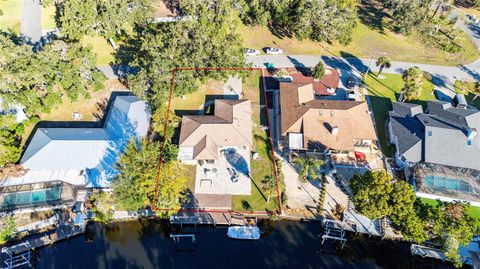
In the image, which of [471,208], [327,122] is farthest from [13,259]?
[471,208]

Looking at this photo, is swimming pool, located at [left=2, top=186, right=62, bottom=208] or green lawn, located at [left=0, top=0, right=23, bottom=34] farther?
green lawn, located at [left=0, top=0, right=23, bottom=34]

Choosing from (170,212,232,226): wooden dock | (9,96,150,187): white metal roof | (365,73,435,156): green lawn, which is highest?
(365,73,435,156): green lawn

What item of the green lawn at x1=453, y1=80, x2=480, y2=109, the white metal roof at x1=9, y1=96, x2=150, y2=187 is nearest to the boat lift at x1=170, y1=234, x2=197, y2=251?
the white metal roof at x1=9, y1=96, x2=150, y2=187

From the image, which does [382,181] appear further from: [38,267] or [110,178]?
[38,267]

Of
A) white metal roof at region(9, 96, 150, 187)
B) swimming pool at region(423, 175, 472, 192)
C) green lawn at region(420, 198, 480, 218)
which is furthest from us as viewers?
swimming pool at region(423, 175, 472, 192)

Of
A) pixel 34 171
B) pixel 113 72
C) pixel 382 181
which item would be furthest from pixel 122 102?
pixel 382 181

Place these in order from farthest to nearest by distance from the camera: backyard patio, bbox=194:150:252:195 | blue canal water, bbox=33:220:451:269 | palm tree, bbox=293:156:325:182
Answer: palm tree, bbox=293:156:325:182
backyard patio, bbox=194:150:252:195
blue canal water, bbox=33:220:451:269

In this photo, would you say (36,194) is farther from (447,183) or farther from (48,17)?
(447,183)

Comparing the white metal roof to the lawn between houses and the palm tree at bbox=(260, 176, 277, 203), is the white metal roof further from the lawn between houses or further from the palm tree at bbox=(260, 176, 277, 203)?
the palm tree at bbox=(260, 176, 277, 203)
